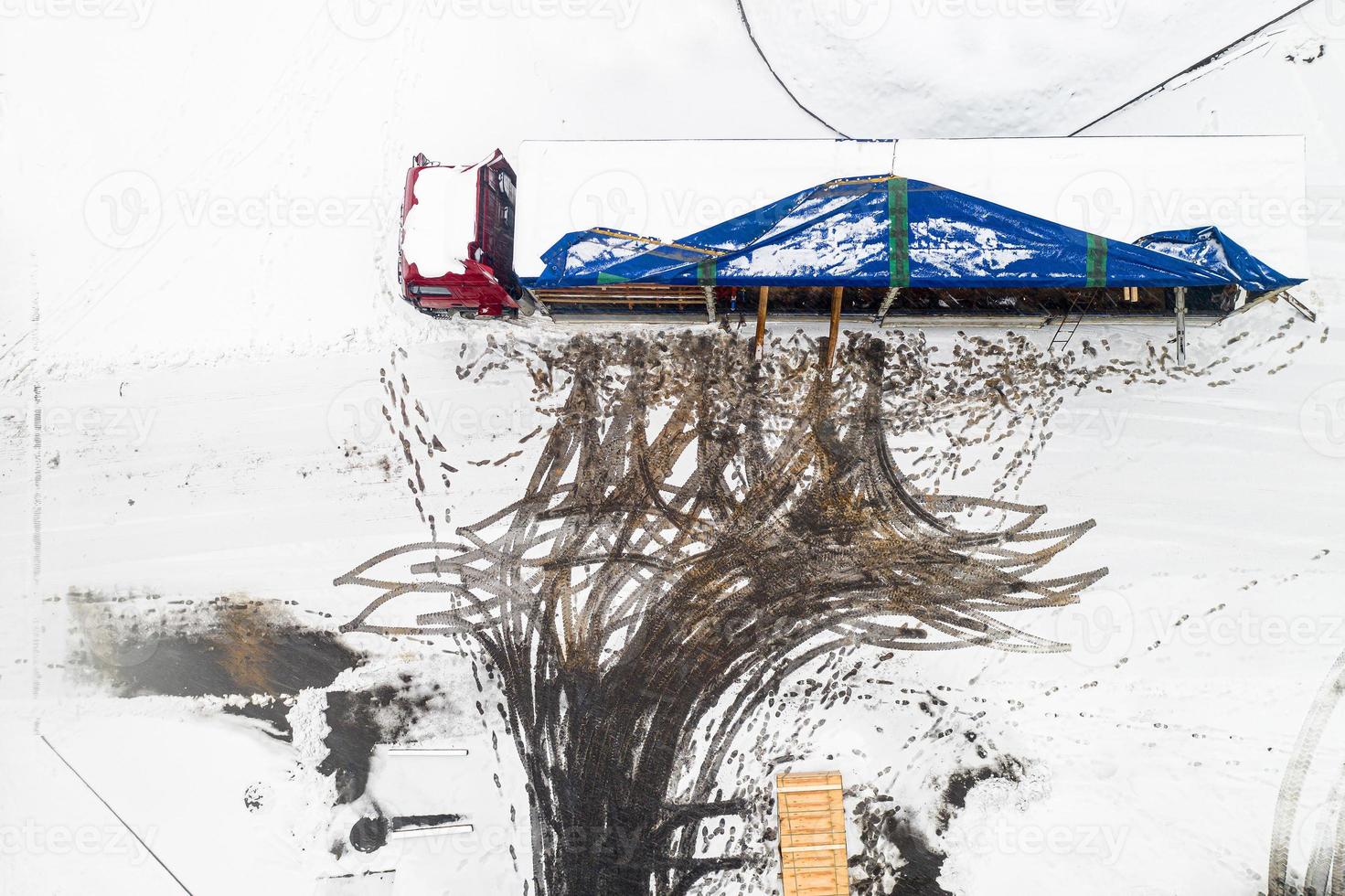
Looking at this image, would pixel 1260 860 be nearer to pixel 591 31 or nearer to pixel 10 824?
pixel 591 31

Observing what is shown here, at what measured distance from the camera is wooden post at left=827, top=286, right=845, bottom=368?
21.3 feet

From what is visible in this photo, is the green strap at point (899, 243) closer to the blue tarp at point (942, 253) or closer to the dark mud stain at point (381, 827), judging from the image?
the blue tarp at point (942, 253)

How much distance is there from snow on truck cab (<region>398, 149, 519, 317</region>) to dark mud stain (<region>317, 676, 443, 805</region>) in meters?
3.80

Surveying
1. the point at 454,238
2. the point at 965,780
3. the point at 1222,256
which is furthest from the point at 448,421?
the point at 1222,256

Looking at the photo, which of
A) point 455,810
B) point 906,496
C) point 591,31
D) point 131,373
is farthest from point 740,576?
point 131,373

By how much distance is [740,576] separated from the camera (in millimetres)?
7059

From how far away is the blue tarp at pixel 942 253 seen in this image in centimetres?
571

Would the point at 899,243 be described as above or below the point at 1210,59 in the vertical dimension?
below

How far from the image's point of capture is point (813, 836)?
670 cm

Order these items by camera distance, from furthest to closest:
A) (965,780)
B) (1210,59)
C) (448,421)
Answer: (448,421), (1210,59), (965,780)

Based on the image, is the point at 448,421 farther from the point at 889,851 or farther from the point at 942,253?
the point at 889,851

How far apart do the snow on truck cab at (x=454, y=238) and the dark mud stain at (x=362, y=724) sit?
150 inches

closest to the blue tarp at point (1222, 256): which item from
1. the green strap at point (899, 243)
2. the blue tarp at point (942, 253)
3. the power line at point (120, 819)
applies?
the blue tarp at point (942, 253)

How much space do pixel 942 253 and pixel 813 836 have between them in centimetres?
529
